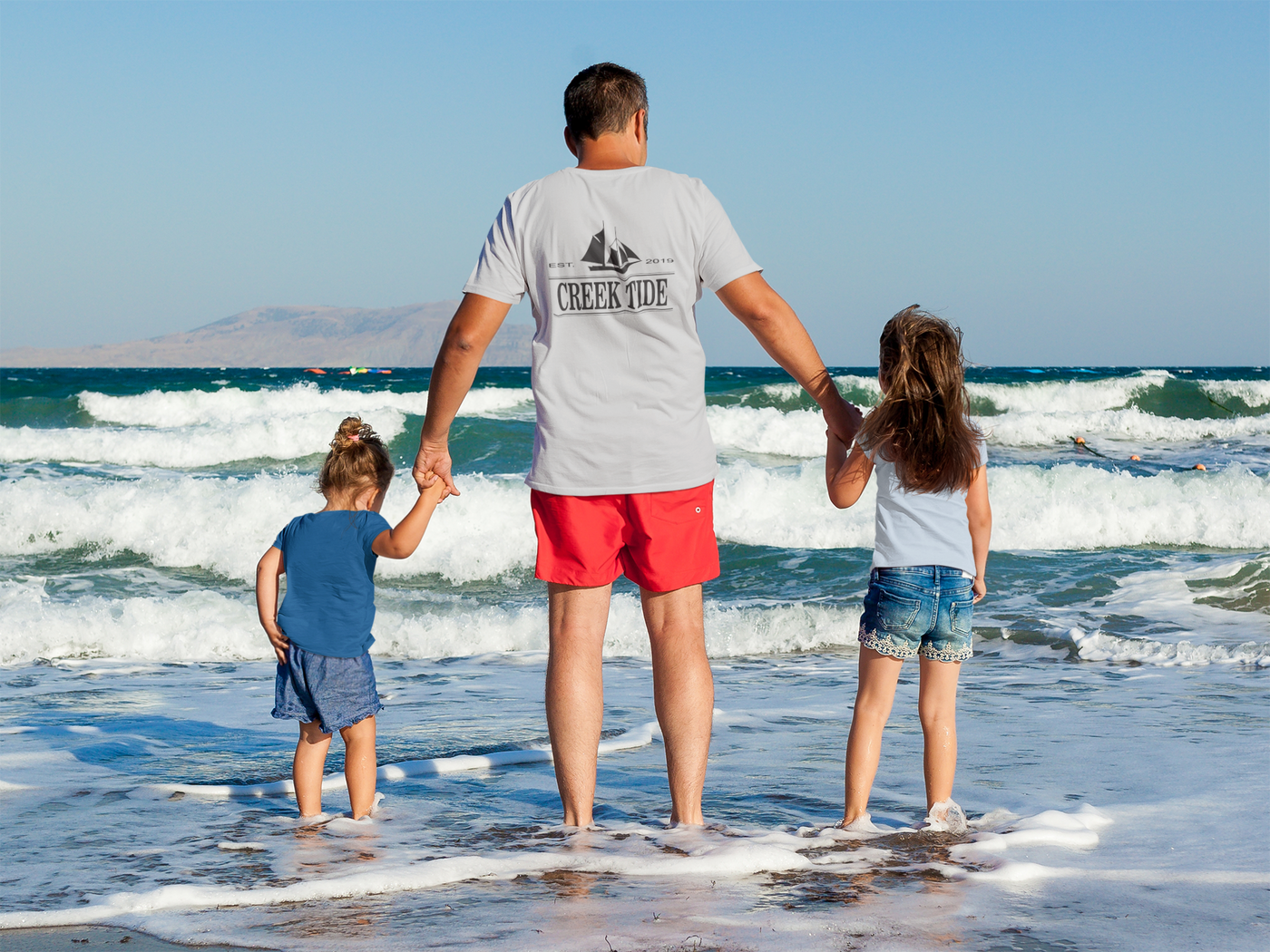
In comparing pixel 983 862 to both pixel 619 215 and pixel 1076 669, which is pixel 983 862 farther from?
Result: pixel 1076 669

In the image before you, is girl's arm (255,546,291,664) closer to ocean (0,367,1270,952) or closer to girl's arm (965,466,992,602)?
ocean (0,367,1270,952)

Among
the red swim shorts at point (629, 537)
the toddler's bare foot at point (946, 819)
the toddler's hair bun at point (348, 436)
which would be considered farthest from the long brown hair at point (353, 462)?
the toddler's bare foot at point (946, 819)

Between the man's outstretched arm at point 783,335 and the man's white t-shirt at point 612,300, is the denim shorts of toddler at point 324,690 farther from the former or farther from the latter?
the man's outstretched arm at point 783,335

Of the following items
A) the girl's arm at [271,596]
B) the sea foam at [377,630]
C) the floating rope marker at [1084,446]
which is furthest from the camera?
the floating rope marker at [1084,446]

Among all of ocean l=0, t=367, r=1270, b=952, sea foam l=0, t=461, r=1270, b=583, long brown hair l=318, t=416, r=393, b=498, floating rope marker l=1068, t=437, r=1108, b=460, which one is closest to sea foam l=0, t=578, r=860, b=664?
ocean l=0, t=367, r=1270, b=952

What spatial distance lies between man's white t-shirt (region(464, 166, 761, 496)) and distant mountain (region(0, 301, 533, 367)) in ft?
419

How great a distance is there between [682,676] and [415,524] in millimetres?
820

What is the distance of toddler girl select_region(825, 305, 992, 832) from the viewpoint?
281 cm

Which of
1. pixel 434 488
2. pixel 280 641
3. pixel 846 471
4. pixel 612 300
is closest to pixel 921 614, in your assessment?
pixel 846 471

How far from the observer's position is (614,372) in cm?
268

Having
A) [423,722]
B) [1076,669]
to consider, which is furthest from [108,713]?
[1076,669]

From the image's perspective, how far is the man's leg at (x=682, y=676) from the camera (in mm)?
2814

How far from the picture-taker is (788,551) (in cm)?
985

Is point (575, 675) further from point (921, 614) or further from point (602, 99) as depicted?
point (602, 99)
